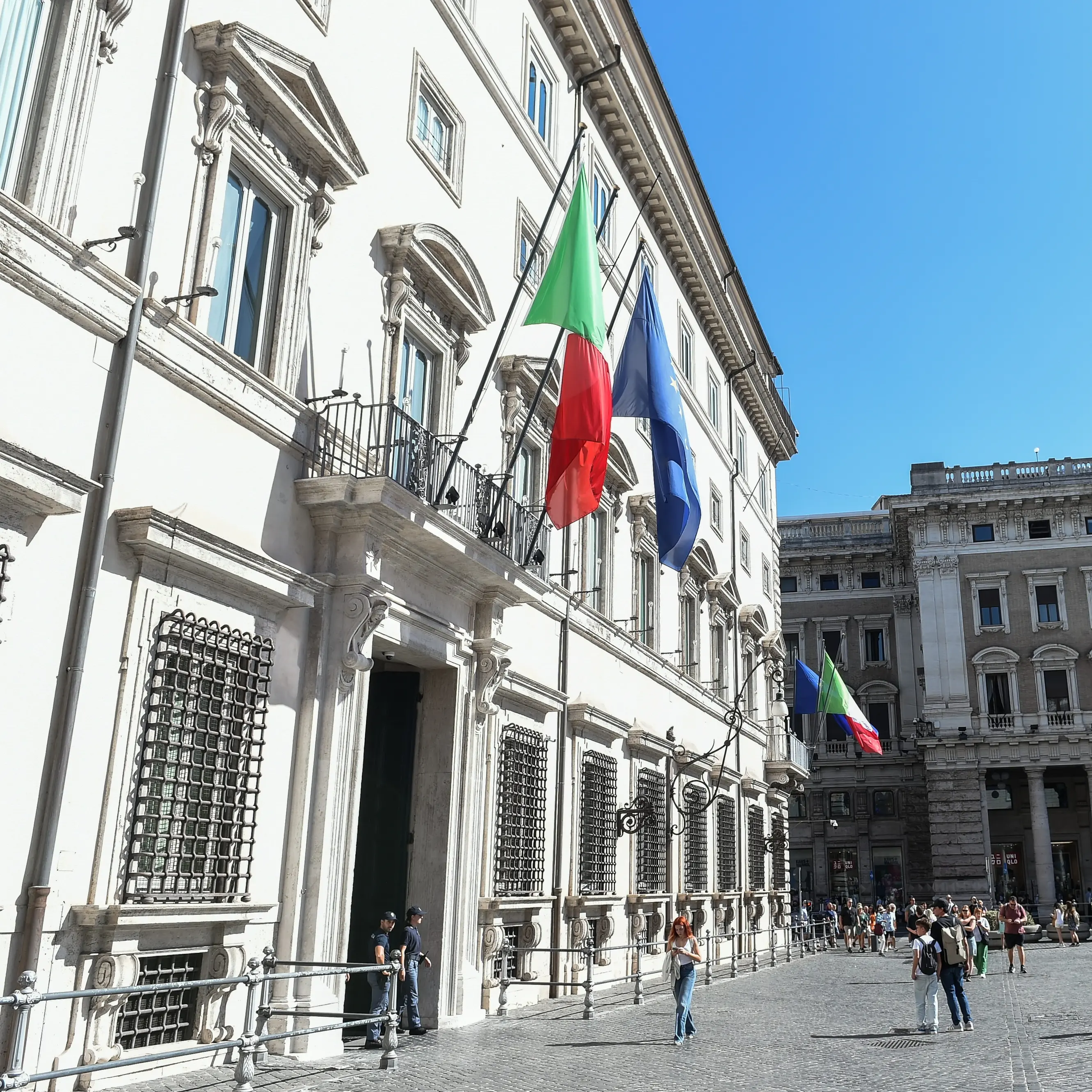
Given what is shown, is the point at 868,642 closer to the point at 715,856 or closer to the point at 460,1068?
the point at 715,856

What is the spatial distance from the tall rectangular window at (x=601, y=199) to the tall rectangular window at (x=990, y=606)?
127 feet

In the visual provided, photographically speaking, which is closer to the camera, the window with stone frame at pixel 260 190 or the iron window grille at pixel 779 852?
the window with stone frame at pixel 260 190

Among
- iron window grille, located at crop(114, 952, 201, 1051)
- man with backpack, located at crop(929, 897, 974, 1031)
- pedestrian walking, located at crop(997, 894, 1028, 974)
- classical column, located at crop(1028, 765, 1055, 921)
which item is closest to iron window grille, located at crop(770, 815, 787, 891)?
pedestrian walking, located at crop(997, 894, 1028, 974)

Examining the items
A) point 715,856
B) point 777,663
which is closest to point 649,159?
point 715,856

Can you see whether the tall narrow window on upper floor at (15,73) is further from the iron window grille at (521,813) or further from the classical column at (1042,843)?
the classical column at (1042,843)

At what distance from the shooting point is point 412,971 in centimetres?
1265

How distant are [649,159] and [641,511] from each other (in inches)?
301

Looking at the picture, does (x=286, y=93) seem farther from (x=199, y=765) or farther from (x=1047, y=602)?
(x=1047, y=602)

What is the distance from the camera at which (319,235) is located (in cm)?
1259

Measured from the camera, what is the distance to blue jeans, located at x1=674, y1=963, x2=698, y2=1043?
42.8 feet

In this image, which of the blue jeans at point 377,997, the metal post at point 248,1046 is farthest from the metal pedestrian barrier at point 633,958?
the metal post at point 248,1046

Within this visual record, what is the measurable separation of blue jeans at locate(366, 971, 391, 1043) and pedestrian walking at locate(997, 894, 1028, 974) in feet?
60.1

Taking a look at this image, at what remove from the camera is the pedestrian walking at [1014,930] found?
26.4m

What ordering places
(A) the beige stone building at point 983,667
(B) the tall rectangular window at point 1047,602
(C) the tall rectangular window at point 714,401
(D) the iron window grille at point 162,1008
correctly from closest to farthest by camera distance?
(D) the iron window grille at point 162,1008, (C) the tall rectangular window at point 714,401, (A) the beige stone building at point 983,667, (B) the tall rectangular window at point 1047,602
